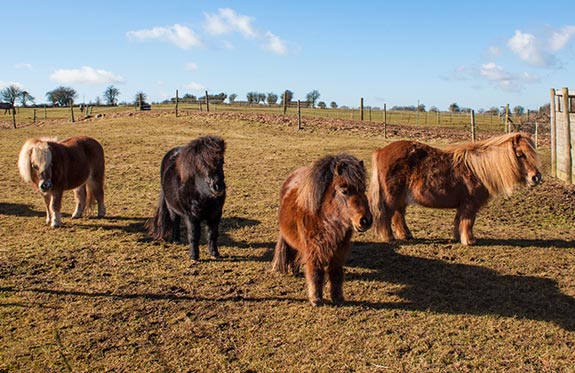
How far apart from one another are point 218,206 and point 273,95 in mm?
73941

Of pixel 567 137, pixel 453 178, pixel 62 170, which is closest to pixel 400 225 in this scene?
pixel 453 178

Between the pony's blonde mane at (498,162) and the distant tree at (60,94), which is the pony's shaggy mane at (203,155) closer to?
the pony's blonde mane at (498,162)

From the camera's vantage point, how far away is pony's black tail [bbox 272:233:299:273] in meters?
5.69

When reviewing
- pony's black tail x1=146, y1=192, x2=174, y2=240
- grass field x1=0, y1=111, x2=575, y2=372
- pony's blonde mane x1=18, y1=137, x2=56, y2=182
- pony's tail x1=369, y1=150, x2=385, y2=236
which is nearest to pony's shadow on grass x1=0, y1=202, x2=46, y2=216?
grass field x1=0, y1=111, x2=575, y2=372

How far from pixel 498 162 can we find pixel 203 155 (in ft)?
14.2

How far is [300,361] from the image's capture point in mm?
3844

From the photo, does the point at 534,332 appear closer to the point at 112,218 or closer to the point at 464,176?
the point at 464,176

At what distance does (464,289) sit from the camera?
539cm

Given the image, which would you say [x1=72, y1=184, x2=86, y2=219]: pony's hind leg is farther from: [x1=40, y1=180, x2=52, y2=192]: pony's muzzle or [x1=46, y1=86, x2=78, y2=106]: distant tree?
[x1=46, y1=86, x2=78, y2=106]: distant tree

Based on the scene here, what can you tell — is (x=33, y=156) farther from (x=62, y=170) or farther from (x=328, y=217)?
(x=328, y=217)

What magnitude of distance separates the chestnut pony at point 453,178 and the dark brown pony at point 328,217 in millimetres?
2395

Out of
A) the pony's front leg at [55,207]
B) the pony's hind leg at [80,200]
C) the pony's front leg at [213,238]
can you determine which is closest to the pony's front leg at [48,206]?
the pony's front leg at [55,207]

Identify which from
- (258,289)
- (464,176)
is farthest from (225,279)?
(464,176)

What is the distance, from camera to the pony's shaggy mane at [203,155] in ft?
19.6
